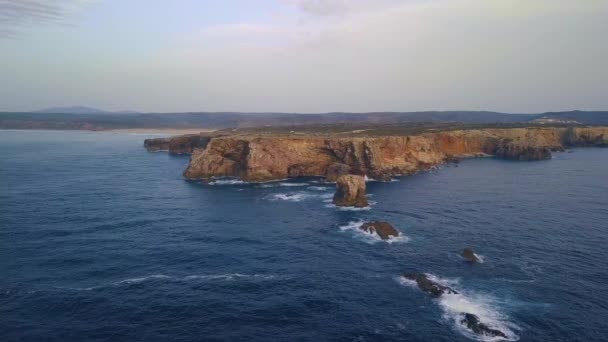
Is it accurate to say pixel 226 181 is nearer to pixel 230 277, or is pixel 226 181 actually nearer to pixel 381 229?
pixel 381 229

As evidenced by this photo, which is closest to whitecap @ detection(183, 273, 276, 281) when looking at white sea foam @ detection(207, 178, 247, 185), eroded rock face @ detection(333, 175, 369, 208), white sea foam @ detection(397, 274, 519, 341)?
white sea foam @ detection(397, 274, 519, 341)

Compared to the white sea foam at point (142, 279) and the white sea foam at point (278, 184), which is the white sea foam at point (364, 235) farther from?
the white sea foam at point (278, 184)

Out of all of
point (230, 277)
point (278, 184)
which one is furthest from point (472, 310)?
point (278, 184)

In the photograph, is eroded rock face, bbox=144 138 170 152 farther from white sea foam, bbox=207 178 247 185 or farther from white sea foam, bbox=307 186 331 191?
white sea foam, bbox=307 186 331 191

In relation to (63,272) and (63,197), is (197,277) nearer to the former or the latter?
(63,272)

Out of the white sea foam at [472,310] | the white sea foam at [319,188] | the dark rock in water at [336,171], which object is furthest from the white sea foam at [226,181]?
the white sea foam at [472,310]

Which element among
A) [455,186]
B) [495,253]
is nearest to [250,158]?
[455,186]
